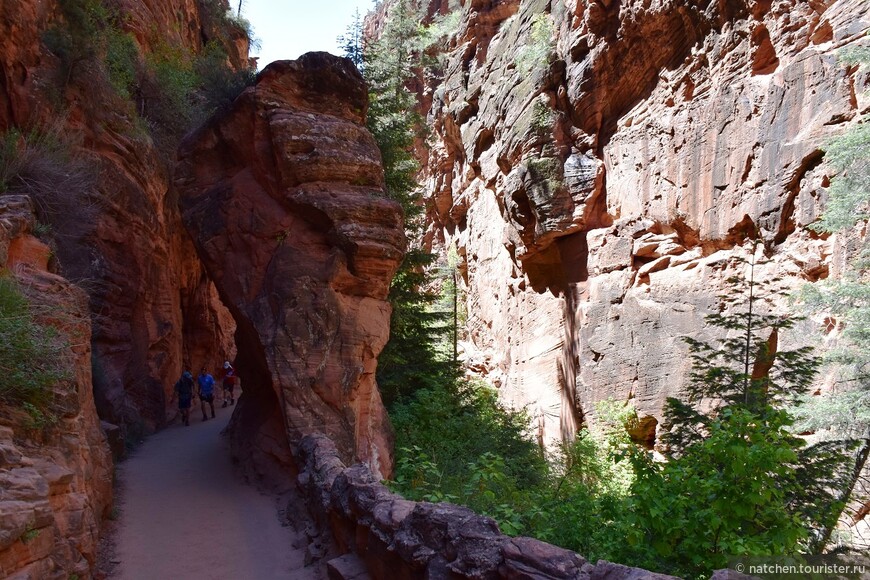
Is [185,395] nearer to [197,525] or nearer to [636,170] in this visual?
[197,525]

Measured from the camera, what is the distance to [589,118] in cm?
1722

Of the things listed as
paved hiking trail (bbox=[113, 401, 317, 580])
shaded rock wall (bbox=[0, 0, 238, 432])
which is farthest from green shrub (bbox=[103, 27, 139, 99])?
paved hiking trail (bbox=[113, 401, 317, 580])

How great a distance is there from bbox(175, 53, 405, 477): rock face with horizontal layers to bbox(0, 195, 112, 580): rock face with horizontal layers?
3.18 meters

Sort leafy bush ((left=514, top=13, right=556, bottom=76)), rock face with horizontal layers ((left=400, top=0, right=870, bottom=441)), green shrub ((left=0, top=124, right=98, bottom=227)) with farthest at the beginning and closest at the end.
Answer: leafy bush ((left=514, top=13, right=556, bottom=76))
rock face with horizontal layers ((left=400, top=0, right=870, bottom=441))
green shrub ((left=0, top=124, right=98, bottom=227))

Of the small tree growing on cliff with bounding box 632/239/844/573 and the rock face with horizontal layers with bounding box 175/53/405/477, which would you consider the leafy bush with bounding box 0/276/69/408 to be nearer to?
the rock face with horizontal layers with bounding box 175/53/405/477

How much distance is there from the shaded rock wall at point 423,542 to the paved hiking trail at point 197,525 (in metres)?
0.92

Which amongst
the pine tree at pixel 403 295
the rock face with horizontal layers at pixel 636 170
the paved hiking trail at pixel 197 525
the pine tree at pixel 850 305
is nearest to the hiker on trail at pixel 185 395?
the paved hiking trail at pixel 197 525

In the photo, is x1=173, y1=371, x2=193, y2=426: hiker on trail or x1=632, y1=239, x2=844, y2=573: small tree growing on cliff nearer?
x1=632, y1=239, x2=844, y2=573: small tree growing on cliff

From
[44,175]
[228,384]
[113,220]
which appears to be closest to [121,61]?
[113,220]

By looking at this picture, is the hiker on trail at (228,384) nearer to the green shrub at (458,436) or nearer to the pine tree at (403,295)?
the pine tree at (403,295)

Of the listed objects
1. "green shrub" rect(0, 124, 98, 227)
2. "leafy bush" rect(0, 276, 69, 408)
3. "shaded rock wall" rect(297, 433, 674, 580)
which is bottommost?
"shaded rock wall" rect(297, 433, 674, 580)

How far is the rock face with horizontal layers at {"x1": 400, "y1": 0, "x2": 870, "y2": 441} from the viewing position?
37.7ft

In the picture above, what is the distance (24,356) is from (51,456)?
3.49 feet

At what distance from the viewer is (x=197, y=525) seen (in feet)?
28.7
